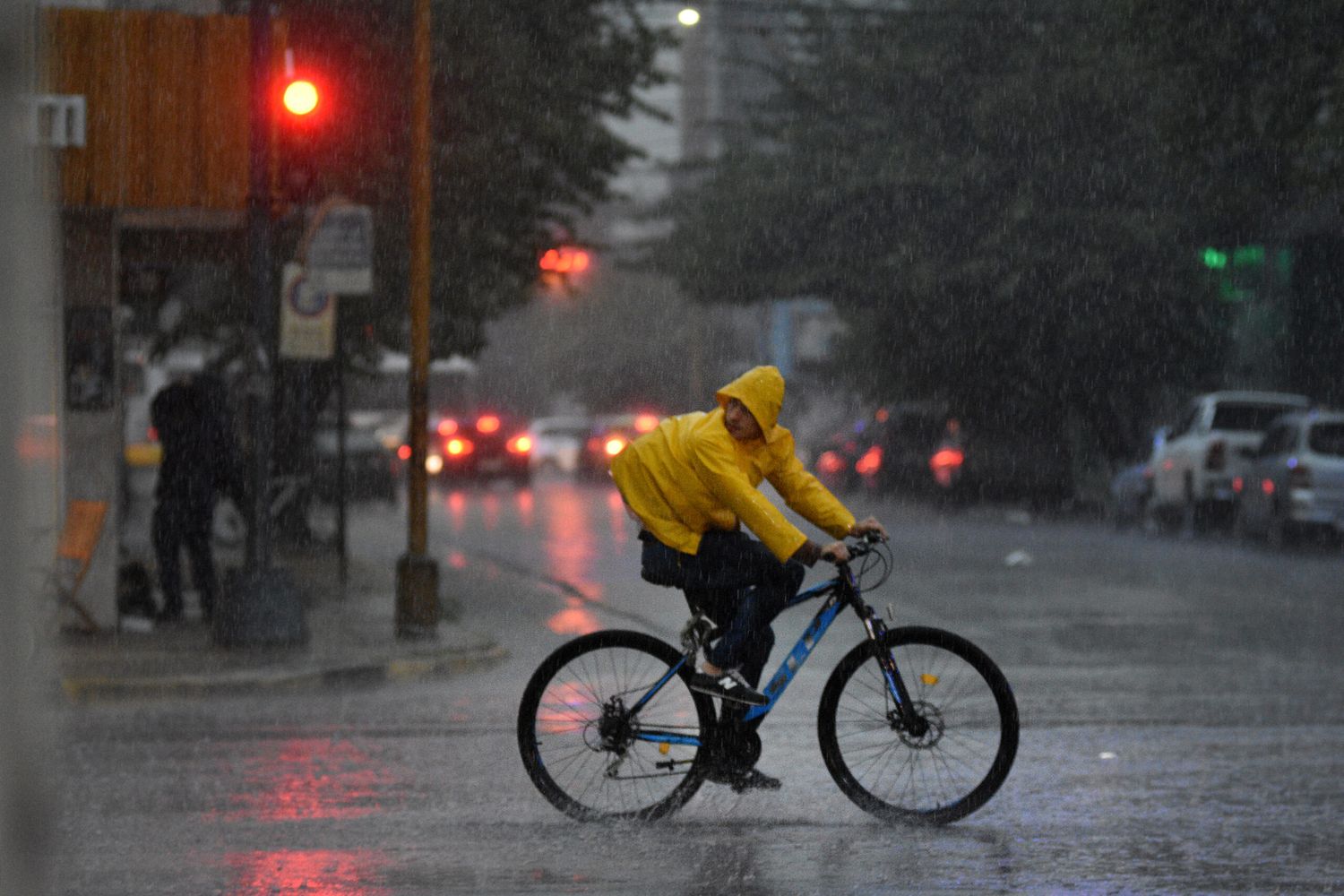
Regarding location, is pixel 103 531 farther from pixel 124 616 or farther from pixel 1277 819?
pixel 1277 819

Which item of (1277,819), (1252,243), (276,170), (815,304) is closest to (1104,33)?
(1252,243)

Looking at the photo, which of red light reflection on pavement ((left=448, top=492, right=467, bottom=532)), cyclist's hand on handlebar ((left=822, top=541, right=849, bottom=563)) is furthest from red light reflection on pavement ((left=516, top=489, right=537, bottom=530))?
cyclist's hand on handlebar ((left=822, top=541, right=849, bottom=563))

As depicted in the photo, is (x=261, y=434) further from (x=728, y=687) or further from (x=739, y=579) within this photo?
(x=728, y=687)

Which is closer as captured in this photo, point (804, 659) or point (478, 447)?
point (804, 659)

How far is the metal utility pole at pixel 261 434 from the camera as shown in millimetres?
12664

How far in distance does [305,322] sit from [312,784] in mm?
8736

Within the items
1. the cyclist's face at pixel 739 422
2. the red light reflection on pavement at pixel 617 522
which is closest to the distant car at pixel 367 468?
the red light reflection on pavement at pixel 617 522

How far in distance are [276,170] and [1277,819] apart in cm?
801

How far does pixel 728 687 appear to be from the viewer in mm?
6754

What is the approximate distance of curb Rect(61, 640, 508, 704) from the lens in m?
11.0

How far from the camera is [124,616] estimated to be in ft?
47.2

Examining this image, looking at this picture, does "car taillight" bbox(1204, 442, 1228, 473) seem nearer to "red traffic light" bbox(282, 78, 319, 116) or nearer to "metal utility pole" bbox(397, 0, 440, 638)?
"metal utility pole" bbox(397, 0, 440, 638)

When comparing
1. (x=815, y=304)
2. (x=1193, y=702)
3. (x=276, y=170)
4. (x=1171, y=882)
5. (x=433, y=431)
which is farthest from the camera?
(x=815, y=304)

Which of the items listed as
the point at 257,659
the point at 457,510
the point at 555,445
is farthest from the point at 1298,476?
the point at 555,445
